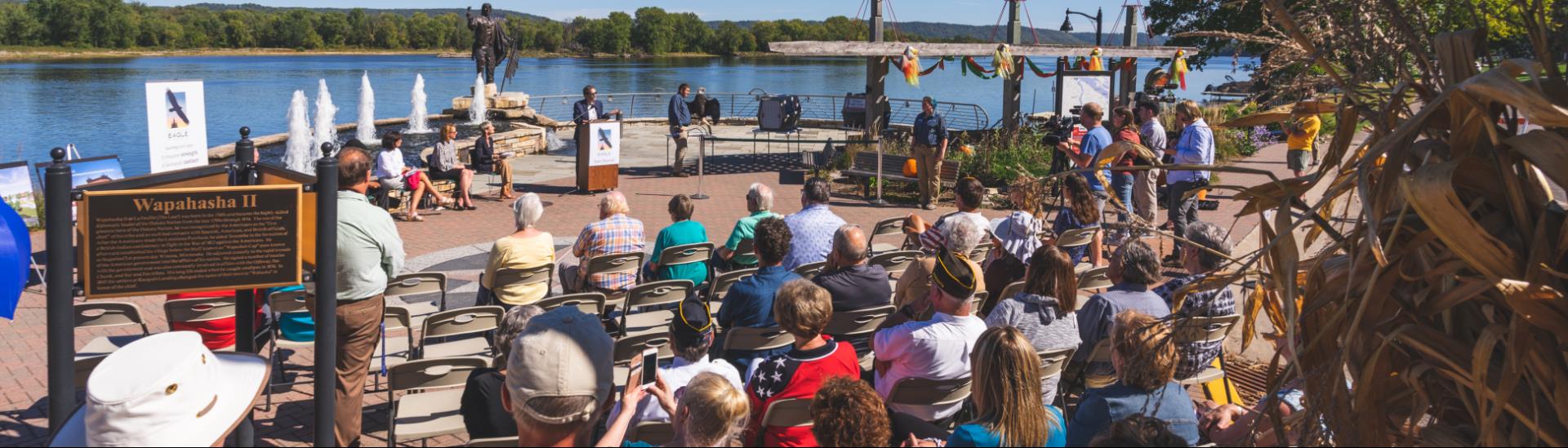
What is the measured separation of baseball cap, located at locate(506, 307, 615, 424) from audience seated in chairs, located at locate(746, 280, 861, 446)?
4.19 feet

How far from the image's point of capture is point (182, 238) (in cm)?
356

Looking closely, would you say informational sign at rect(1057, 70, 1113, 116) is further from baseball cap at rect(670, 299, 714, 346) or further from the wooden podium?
baseball cap at rect(670, 299, 714, 346)

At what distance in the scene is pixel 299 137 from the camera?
2000cm

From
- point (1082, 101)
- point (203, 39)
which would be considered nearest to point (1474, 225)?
point (1082, 101)

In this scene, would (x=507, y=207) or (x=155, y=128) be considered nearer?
(x=155, y=128)

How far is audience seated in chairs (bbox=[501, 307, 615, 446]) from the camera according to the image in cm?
292

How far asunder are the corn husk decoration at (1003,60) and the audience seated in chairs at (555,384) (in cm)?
1447

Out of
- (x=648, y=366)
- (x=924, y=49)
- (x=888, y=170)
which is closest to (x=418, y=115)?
(x=924, y=49)

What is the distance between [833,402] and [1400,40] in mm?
2012

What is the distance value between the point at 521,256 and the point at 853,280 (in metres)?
2.10

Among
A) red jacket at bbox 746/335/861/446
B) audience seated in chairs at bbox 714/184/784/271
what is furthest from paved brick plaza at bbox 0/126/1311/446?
audience seated in chairs at bbox 714/184/784/271

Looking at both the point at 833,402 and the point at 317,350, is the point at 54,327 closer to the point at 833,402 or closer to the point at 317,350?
the point at 317,350

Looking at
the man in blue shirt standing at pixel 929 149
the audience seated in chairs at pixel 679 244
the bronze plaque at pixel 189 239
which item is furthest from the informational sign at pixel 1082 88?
the bronze plaque at pixel 189 239

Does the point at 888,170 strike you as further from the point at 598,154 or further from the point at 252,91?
the point at 252,91
